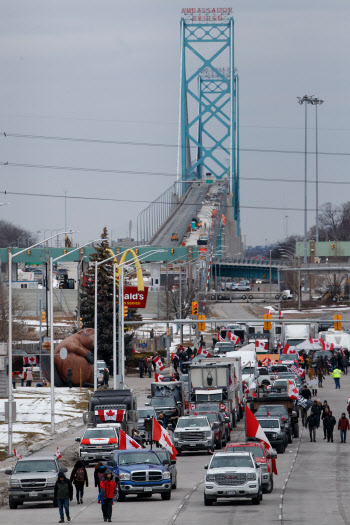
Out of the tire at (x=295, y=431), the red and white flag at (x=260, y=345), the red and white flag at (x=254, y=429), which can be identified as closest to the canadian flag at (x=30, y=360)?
the red and white flag at (x=260, y=345)

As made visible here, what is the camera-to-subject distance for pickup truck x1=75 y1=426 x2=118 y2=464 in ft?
117

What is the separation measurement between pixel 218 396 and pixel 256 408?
7.79ft

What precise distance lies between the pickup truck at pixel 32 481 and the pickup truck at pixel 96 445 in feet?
24.9

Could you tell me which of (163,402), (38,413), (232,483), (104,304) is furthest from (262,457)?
(104,304)

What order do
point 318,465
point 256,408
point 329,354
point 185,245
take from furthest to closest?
point 185,245, point 329,354, point 256,408, point 318,465

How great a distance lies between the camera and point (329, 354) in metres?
79.8

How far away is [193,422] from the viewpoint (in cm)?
3950

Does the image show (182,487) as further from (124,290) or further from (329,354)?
Answer: (329,354)

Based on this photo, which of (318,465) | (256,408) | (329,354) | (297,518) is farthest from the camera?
(329,354)

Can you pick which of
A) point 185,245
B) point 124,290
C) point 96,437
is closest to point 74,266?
point 185,245

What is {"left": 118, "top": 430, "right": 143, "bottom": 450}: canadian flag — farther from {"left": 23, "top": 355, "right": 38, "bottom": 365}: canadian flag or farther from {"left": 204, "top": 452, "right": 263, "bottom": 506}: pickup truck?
{"left": 23, "top": 355, "right": 38, "bottom": 365}: canadian flag

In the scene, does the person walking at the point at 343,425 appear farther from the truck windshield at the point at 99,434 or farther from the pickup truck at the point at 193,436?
the truck windshield at the point at 99,434

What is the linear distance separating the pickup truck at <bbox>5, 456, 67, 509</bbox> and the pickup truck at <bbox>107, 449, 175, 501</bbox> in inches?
56.8

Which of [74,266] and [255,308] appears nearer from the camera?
[255,308]
